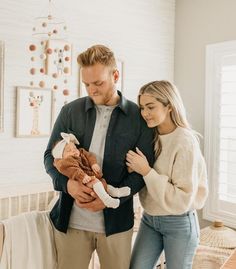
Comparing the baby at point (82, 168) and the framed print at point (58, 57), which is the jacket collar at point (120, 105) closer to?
the baby at point (82, 168)

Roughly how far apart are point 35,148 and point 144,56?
136 cm

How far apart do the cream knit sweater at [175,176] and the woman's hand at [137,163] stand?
3 cm

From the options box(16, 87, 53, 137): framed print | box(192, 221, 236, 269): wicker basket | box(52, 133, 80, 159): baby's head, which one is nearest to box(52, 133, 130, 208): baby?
box(52, 133, 80, 159): baby's head

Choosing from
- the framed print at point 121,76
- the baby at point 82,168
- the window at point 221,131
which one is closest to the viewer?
the baby at point 82,168

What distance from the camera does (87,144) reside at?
1.63 meters

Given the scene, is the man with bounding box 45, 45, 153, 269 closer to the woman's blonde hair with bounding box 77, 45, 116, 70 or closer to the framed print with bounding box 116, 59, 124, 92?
the woman's blonde hair with bounding box 77, 45, 116, 70

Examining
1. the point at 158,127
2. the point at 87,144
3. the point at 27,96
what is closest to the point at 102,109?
the point at 87,144

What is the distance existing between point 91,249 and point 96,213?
0.65 feet

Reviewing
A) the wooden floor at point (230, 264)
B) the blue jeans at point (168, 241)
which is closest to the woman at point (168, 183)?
the blue jeans at point (168, 241)

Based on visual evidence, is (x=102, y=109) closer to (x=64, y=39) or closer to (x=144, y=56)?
(x=64, y=39)

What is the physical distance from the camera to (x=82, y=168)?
1528 mm

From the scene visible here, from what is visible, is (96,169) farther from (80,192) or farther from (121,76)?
(121,76)

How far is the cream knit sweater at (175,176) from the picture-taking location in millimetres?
1599

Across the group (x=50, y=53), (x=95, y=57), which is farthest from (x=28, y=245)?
(x=50, y=53)
